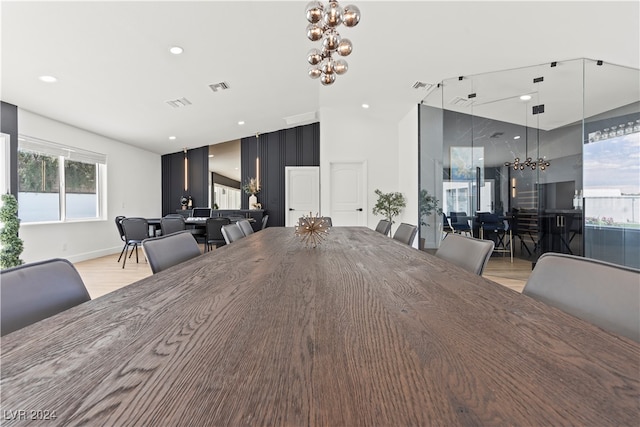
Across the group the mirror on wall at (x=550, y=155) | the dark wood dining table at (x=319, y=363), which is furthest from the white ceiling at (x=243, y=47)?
the dark wood dining table at (x=319, y=363)

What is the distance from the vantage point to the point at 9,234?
150 inches

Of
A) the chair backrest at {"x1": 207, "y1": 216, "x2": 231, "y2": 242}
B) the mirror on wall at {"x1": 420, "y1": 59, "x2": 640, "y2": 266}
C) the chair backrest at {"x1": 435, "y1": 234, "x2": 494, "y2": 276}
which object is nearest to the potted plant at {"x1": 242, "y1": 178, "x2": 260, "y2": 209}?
the chair backrest at {"x1": 207, "y1": 216, "x2": 231, "y2": 242}

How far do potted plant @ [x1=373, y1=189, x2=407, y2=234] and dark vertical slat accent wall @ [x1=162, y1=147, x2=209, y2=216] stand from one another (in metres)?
4.50

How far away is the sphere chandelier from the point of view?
2.11 meters

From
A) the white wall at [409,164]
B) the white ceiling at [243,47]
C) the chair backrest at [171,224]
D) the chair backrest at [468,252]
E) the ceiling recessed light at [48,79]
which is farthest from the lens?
the white wall at [409,164]

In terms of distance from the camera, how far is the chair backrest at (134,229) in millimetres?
4949

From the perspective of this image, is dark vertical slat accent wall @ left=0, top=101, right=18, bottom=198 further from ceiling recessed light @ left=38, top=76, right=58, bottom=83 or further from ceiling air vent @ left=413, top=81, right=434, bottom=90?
ceiling air vent @ left=413, top=81, right=434, bottom=90

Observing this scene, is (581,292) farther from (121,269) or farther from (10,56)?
(121,269)

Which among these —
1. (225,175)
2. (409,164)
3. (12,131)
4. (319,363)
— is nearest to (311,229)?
(319,363)

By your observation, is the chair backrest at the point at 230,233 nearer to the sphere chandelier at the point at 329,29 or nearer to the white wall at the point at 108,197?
the sphere chandelier at the point at 329,29

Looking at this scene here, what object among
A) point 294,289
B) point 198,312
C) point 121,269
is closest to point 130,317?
point 198,312

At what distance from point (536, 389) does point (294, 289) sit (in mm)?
608

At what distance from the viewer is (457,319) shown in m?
0.65

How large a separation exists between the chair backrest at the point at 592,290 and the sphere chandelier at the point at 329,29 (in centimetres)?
203
